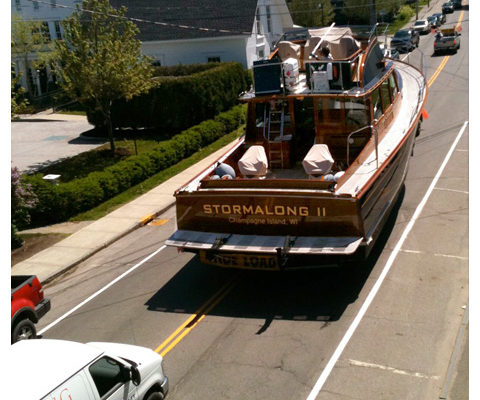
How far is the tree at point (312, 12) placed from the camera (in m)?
55.7

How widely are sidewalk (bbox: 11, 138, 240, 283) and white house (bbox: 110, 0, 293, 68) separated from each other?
20.5 m

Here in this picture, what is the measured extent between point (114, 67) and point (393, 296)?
615 inches

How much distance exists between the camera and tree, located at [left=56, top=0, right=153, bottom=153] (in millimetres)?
23578

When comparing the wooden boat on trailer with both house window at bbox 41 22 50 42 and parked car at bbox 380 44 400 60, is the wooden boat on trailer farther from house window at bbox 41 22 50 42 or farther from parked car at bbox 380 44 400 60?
house window at bbox 41 22 50 42

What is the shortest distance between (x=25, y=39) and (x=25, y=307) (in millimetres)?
39213

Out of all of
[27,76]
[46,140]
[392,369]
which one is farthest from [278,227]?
[27,76]

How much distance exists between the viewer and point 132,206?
19922 mm

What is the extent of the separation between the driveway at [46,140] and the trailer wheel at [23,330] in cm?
1509

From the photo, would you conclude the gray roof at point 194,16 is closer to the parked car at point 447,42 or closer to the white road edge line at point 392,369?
the parked car at point 447,42

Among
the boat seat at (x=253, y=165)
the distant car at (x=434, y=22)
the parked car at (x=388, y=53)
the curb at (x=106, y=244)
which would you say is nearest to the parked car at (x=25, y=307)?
the curb at (x=106, y=244)

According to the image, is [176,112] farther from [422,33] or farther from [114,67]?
[422,33]

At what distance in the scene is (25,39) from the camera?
152ft

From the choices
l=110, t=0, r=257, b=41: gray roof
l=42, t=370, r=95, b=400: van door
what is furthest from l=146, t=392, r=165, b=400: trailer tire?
l=110, t=0, r=257, b=41: gray roof

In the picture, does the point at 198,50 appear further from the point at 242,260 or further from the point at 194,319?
the point at 194,319
